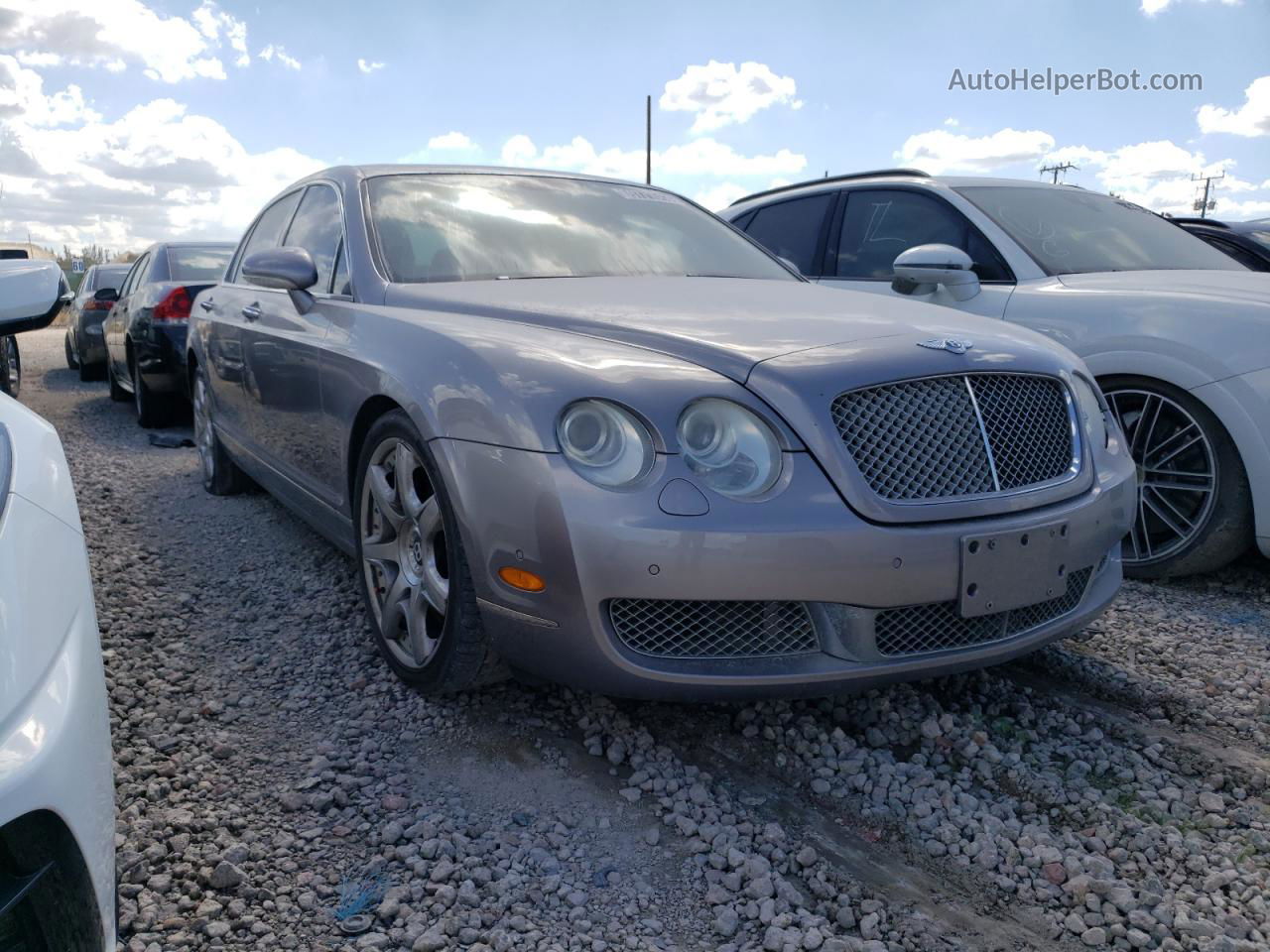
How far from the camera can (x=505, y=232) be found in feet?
11.6

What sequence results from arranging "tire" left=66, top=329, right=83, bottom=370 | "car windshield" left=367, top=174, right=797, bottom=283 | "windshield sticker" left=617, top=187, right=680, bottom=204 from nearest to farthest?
"car windshield" left=367, top=174, right=797, bottom=283 < "windshield sticker" left=617, top=187, right=680, bottom=204 < "tire" left=66, top=329, right=83, bottom=370

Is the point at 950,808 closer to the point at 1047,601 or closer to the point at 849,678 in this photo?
the point at 849,678

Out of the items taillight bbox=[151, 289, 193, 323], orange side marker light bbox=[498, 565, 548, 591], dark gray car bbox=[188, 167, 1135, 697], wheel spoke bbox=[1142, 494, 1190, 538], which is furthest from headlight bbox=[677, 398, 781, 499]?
taillight bbox=[151, 289, 193, 323]

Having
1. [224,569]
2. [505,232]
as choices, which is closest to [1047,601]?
[505,232]

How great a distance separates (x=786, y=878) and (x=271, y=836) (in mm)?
1117

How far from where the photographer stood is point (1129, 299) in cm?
402

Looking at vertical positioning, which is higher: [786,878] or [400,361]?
[400,361]

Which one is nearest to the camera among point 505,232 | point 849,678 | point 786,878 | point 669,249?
point 786,878

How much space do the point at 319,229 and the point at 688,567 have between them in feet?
8.18

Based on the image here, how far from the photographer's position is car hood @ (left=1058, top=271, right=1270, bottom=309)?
12.6 feet

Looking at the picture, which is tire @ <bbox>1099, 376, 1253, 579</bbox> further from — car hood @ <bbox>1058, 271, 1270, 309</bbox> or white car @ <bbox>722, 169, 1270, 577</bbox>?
car hood @ <bbox>1058, 271, 1270, 309</bbox>

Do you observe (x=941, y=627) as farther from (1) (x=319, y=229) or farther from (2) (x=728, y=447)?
(1) (x=319, y=229)

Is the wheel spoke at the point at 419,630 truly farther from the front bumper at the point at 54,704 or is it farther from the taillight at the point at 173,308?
the taillight at the point at 173,308

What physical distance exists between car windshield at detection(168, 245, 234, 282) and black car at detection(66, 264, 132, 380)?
7.05 feet
